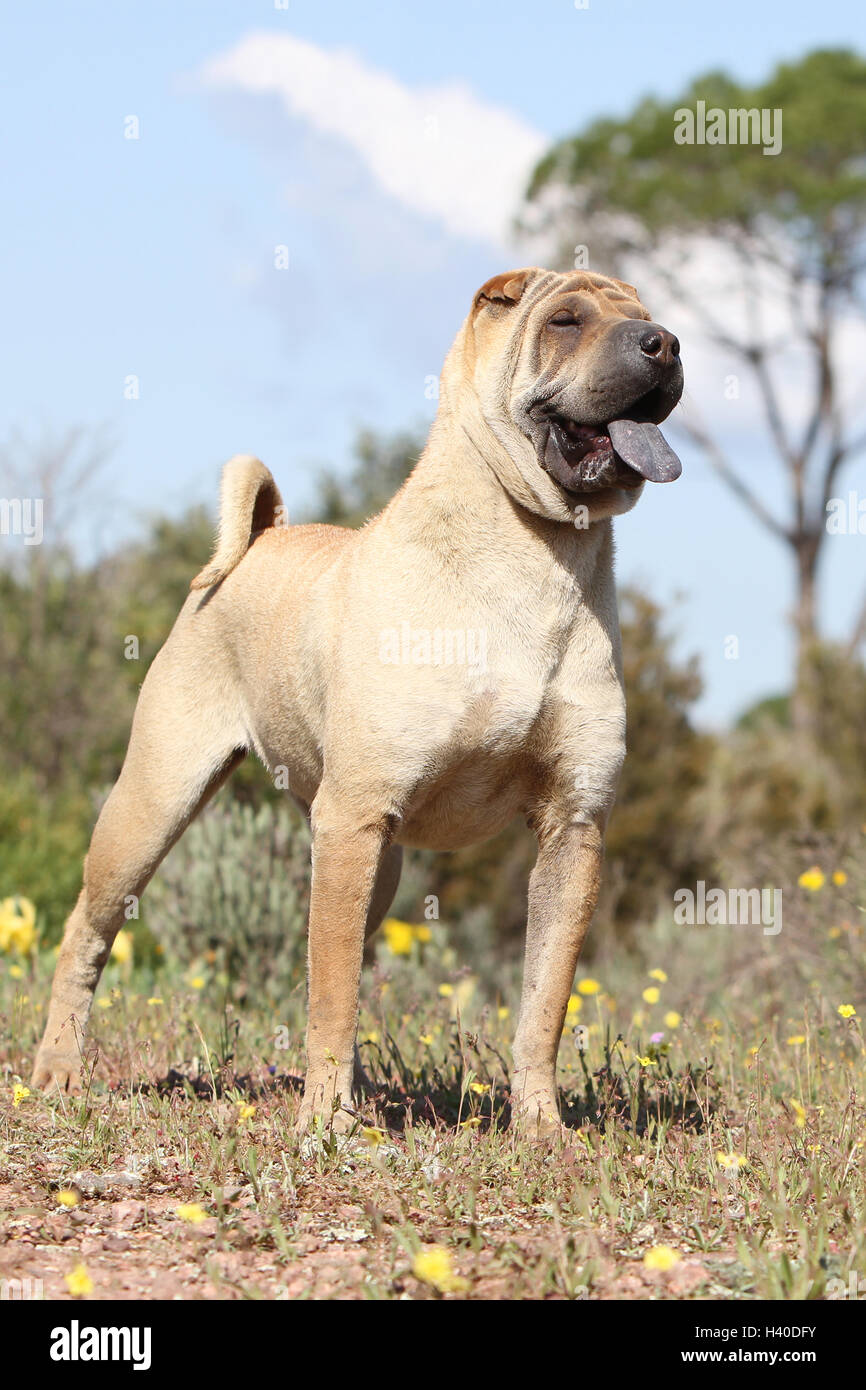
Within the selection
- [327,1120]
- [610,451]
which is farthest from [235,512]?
[327,1120]

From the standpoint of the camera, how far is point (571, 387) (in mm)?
3748

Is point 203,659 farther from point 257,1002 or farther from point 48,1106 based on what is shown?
point 257,1002

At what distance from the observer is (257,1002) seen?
6.59 metres

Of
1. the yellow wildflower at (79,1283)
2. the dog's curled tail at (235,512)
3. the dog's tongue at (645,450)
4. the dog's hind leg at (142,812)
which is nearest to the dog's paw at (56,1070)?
the dog's hind leg at (142,812)

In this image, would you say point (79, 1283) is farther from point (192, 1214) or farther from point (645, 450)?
point (645, 450)

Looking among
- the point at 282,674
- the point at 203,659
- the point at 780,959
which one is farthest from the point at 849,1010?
the point at 780,959

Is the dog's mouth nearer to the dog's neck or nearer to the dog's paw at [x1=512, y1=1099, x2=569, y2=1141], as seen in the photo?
the dog's neck

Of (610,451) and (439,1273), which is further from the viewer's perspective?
Answer: (610,451)

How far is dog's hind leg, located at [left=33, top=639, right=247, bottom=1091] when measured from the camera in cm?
474

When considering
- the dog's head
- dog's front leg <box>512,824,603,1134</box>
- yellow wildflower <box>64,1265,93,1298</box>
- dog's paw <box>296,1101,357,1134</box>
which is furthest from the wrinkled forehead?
yellow wildflower <box>64,1265,93,1298</box>

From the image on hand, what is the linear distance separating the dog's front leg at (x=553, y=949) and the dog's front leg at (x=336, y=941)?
523 millimetres

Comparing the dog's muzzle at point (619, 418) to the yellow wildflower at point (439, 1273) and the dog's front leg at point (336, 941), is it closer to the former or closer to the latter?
the dog's front leg at point (336, 941)

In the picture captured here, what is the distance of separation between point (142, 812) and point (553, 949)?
152 centimetres

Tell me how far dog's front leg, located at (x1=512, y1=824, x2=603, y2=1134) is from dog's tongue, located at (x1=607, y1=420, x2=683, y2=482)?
101cm
